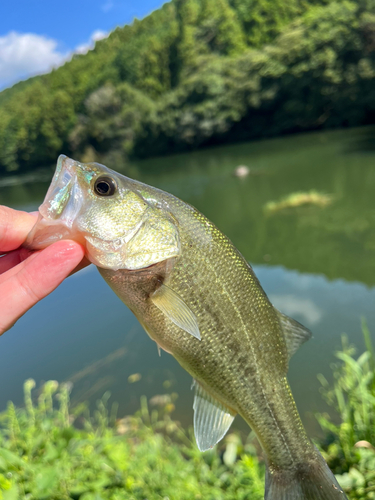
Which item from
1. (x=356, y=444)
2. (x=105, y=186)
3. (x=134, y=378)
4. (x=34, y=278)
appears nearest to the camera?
(x=34, y=278)

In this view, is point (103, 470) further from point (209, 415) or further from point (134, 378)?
point (134, 378)

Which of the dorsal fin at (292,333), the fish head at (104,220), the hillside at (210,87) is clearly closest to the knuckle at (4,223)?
the fish head at (104,220)

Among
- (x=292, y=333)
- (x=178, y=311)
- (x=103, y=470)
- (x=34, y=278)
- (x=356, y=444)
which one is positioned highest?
(x=34, y=278)

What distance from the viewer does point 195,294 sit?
1749 millimetres

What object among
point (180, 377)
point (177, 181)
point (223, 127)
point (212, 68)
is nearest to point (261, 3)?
point (212, 68)

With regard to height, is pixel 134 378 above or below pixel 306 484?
below

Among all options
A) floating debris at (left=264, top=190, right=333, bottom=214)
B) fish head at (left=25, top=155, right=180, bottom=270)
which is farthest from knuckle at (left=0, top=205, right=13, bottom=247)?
floating debris at (left=264, top=190, right=333, bottom=214)

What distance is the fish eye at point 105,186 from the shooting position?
68.5 inches

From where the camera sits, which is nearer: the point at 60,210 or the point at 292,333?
the point at 60,210

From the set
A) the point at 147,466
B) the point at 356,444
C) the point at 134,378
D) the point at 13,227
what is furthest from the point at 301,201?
the point at 13,227

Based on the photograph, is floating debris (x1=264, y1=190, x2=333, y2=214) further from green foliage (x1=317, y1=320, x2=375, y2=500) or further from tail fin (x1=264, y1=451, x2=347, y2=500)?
tail fin (x1=264, y1=451, x2=347, y2=500)

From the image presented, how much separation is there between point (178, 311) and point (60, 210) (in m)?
0.71

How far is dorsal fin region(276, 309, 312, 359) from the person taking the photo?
1989mm

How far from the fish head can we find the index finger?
16 cm
